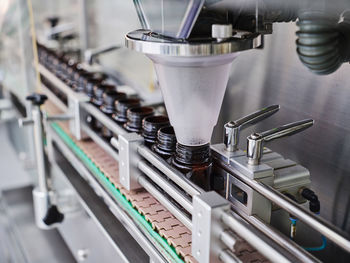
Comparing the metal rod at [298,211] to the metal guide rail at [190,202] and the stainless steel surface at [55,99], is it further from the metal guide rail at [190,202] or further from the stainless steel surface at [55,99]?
the stainless steel surface at [55,99]

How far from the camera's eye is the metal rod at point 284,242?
61cm

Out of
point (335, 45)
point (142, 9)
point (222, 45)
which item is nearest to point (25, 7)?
point (142, 9)

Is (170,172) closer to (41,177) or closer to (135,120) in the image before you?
(135,120)

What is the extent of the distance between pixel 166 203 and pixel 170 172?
2.7 inches

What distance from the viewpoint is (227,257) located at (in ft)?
2.09

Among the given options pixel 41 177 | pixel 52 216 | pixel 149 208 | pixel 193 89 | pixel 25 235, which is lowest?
pixel 25 235

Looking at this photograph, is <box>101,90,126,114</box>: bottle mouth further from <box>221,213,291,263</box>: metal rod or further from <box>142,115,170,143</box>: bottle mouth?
<box>221,213,291,263</box>: metal rod

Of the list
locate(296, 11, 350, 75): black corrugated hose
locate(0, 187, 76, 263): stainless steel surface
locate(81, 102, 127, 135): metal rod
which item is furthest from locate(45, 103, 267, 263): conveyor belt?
locate(0, 187, 76, 263): stainless steel surface

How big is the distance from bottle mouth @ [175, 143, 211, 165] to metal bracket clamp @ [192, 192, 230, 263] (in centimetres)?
15

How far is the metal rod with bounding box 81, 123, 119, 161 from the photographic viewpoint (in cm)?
105

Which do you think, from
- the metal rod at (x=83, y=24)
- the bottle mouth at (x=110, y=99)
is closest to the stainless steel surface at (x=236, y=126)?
the bottle mouth at (x=110, y=99)

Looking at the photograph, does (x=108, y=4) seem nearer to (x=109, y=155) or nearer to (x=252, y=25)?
(x=109, y=155)

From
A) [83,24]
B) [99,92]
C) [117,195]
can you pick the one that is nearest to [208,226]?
[117,195]

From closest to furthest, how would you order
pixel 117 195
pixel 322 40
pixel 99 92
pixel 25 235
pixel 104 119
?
pixel 322 40 < pixel 117 195 < pixel 104 119 < pixel 99 92 < pixel 25 235
